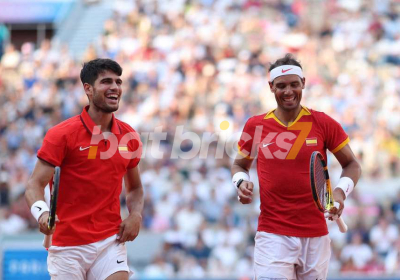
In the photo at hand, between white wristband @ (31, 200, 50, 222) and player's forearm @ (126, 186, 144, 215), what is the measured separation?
913 mm

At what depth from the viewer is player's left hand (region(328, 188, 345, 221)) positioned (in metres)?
6.12

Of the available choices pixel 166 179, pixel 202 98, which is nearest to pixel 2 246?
pixel 166 179

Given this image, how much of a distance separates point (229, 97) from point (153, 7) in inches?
220

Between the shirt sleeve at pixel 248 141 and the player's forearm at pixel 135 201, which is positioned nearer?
the player's forearm at pixel 135 201

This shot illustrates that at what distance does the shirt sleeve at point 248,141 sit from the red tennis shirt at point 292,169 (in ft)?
0.33

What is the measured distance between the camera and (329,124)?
21.9 feet

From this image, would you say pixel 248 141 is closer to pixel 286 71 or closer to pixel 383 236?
pixel 286 71

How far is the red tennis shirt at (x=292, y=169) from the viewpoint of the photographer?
6.50 meters

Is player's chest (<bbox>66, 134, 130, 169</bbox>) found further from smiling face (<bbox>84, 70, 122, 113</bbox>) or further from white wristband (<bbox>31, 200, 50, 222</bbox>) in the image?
white wristband (<bbox>31, 200, 50, 222</bbox>)

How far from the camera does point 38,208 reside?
586 centimetres

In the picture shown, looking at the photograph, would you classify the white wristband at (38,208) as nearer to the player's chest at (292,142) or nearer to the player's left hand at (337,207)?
the player's chest at (292,142)

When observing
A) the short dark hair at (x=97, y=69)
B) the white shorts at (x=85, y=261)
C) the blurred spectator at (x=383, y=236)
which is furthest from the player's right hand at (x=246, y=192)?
the blurred spectator at (x=383, y=236)

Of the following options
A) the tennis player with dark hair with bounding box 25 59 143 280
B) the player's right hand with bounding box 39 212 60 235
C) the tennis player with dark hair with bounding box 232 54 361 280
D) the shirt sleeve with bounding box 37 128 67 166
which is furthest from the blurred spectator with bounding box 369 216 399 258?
the player's right hand with bounding box 39 212 60 235

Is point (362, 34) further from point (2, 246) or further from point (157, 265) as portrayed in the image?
point (2, 246)
